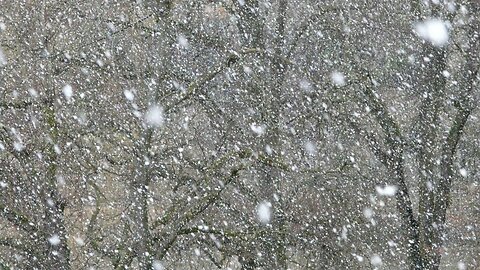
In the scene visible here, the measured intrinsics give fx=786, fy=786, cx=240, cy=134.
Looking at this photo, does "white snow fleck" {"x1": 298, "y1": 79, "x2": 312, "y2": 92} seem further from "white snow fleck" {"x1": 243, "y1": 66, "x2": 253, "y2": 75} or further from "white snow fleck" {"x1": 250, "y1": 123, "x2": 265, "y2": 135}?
"white snow fleck" {"x1": 243, "y1": 66, "x2": 253, "y2": 75}

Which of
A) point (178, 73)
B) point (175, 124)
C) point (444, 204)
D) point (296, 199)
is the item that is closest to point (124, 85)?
point (178, 73)

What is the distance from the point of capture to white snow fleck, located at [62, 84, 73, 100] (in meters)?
10.1

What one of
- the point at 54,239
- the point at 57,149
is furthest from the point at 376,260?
the point at 57,149

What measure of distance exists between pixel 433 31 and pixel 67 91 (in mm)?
4989

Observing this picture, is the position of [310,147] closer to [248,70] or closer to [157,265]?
[248,70]

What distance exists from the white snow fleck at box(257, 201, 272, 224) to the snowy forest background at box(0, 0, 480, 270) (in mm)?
39

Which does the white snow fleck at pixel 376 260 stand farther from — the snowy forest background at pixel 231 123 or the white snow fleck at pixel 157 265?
the white snow fleck at pixel 157 265

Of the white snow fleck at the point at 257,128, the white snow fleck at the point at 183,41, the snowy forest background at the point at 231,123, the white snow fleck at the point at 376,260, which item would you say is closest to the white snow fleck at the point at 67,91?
the snowy forest background at the point at 231,123

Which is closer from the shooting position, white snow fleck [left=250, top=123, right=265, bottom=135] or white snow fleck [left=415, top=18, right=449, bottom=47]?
white snow fleck [left=250, top=123, right=265, bottom=135]

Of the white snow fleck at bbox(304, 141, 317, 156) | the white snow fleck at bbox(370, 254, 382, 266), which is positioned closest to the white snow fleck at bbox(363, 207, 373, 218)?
the white snow fleck at bbox(370, 254, 382, 266)

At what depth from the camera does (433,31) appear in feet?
35.3

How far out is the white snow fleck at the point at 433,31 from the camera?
419 inches

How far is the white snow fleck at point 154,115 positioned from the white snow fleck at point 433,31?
4084 millimetres

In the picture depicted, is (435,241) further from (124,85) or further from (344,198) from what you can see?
(124,85)
